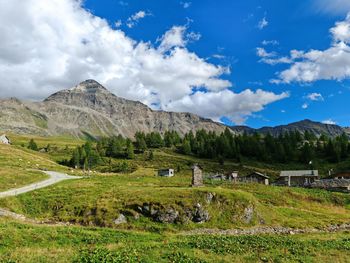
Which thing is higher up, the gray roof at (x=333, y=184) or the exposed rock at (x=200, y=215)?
the gray roof at (x=333, y=184)

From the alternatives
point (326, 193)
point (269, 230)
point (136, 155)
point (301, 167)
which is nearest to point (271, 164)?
point (301, 167)

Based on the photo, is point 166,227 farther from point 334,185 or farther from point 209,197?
point 334,185

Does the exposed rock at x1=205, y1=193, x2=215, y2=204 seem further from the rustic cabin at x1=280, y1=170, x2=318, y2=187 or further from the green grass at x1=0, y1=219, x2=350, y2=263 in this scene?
the rustic cabin at x1=280, y1=170, x2=318, y2=187

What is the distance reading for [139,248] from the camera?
29.6m

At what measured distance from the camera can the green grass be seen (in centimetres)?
2594

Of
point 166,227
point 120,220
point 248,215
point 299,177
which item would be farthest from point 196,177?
point 299,177

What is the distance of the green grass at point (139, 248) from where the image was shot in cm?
2594

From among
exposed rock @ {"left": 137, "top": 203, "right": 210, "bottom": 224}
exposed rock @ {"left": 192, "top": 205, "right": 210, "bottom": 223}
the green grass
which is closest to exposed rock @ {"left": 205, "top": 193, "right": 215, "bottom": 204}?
exposed rock @ {"left": 137, "top": 203, "right": 210, "bottom": 224}

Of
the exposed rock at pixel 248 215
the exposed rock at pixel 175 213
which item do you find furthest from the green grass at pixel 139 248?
the exposed rock at pixel 248 215

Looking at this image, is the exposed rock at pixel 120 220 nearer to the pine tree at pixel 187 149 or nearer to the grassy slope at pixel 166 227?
the grassy slope at pixel 166 227

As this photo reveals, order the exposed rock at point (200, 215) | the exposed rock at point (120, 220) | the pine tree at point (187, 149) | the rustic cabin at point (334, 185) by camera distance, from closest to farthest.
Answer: the exposed rock at point (120, 220), the exposed rock at point (200, 215), the rustic cabin at point (334, 185), the pine tree at point (187, 149)

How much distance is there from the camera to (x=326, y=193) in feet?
261

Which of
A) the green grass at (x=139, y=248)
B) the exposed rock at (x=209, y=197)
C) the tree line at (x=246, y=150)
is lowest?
the green grass at (x=139, y=248)

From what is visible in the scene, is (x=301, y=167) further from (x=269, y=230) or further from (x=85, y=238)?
(x=85, y=238)
